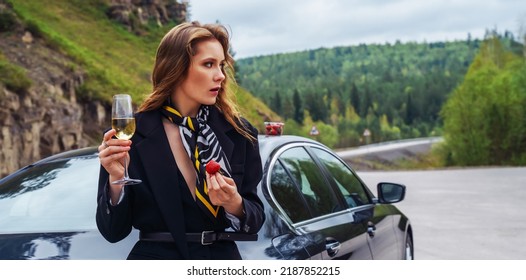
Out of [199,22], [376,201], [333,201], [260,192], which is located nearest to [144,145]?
[199,22]


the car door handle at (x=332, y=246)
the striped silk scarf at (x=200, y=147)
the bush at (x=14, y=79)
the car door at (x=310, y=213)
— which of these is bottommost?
the car door handle at (x=332, y=246)

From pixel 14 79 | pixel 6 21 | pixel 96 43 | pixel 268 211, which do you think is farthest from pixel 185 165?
pixel 96 43

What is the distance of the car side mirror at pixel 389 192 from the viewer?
4.70m

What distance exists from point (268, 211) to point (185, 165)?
858 millimetres

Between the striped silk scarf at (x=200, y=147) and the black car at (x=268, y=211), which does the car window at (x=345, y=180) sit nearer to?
the black car at (x=268, y=211)

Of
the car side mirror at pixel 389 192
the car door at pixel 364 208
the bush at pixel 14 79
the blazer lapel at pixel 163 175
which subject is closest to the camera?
the blazer lapel at pixel 163 175

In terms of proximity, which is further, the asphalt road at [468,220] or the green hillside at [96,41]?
the green hillside at [96,41]

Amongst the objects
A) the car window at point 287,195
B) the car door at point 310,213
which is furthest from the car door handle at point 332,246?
the car window at point 287,195

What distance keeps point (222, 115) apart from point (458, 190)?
16.9 metres

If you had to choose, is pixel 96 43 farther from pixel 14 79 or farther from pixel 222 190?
pixel 222 190

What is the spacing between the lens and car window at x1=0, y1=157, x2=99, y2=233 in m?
3.07

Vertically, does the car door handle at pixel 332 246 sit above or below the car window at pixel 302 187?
below

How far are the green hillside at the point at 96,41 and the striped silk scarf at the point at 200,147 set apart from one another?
17.7m
